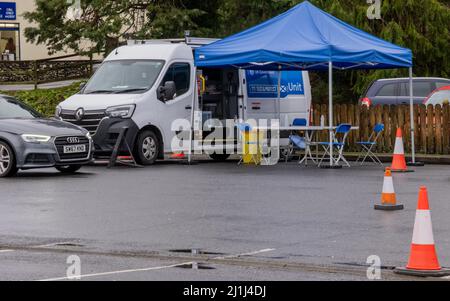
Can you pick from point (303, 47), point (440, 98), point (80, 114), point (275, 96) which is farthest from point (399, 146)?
point (440, 98)

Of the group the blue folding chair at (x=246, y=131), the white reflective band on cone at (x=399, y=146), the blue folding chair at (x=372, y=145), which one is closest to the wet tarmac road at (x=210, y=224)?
the white reflective band on cone at (x=399, y=146)

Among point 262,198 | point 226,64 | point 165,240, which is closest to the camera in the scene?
point 165,240

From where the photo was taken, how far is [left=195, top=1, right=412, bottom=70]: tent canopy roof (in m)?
22.4

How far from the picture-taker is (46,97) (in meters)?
40.8

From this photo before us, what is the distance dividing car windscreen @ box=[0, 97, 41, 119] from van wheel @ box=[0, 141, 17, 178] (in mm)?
1076

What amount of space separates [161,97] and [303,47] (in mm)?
3243

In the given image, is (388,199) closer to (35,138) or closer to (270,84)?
(35,138)

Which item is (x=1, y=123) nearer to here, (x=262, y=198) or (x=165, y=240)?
(x=262, y=198)

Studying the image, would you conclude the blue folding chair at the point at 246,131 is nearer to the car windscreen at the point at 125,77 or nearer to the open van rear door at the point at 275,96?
the open van rear door at the point at 275,96

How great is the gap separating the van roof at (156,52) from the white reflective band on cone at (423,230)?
48.6 ft

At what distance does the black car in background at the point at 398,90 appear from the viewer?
29.3 m

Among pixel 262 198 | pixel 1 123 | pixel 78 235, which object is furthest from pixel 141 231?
pixel 1 123

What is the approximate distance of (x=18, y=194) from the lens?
17312mm
